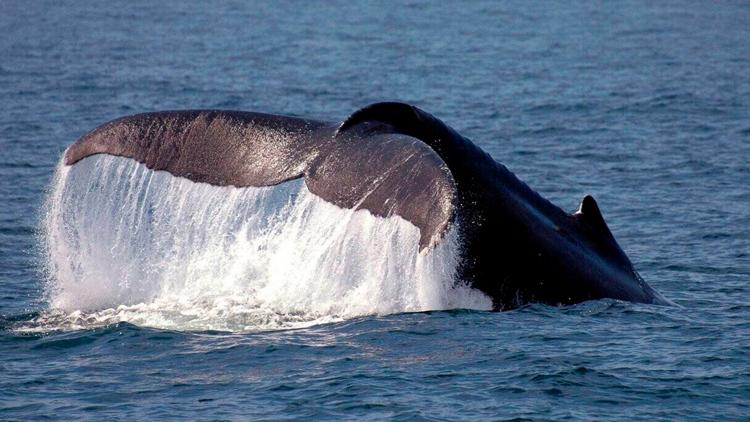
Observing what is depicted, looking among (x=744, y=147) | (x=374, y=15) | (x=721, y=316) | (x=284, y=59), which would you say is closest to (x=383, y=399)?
(x=721, y=316)

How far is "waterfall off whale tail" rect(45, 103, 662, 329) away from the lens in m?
8.59

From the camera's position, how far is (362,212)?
8617mm

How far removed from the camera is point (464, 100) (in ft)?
91.4

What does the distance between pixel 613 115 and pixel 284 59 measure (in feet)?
42.4

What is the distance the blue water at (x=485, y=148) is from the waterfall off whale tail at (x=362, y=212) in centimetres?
30

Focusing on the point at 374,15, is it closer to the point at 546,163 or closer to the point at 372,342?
the point at 546,163

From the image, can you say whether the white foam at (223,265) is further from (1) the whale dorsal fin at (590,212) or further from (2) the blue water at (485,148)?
(1) the whale dorsal fin at (590,212)

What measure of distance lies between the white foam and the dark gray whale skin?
0.12 metres

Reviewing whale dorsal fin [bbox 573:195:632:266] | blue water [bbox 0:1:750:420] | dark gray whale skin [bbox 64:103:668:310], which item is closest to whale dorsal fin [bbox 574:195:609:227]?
whale dorsal fin [bbox 573:195:632:266]

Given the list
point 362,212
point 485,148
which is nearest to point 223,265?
point 362,212

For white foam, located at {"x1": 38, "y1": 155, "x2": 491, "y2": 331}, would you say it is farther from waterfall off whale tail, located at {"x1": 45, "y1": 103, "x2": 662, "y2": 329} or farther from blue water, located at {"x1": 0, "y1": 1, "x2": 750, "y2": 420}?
blue water, located at {"x1": 0, "y1": 1, "x2": 750, "y2": 420}

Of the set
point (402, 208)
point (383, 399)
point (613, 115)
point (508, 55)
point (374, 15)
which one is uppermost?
point (374, 15)

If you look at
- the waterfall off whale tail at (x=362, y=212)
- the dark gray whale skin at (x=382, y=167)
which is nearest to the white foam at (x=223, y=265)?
the waterfall off whale tail at (x=362, y=212)

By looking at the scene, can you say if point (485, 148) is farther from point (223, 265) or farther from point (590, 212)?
point (590, 212)
